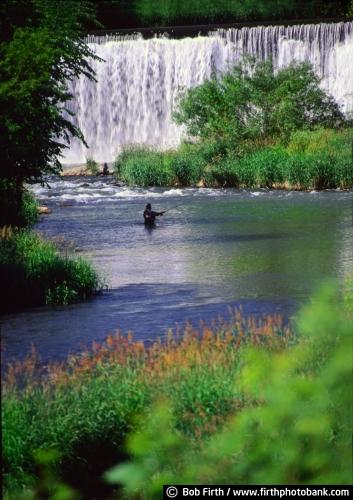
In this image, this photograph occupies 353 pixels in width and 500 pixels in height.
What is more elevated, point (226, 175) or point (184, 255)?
point (226, 175)

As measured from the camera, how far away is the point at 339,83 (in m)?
58.6

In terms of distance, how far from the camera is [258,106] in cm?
5028

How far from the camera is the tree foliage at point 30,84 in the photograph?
85.0 feet

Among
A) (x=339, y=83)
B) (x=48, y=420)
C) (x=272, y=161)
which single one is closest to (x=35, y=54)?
(x=48, y=420)

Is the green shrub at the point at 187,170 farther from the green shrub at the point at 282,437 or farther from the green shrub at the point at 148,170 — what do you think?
the green shrub at the point at 282,437

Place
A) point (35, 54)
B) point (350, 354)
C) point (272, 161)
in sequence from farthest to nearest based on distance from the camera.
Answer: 1. point (272, 161)
2. point (35, 54)
3. point (350, 354)

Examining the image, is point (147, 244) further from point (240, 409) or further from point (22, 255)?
point (240, 409)

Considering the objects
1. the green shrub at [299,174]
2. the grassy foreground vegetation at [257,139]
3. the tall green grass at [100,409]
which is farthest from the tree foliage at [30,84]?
the grassy foreground vegetation at [257,139]

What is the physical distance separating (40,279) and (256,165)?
22.8 metres

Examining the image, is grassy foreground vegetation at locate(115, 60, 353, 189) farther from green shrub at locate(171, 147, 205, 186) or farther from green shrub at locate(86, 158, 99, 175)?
green shrub at locate(86, 158, 99, 175)

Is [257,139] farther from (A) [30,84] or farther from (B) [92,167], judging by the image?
(A) [30,84]

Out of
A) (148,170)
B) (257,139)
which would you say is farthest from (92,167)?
(257,139)

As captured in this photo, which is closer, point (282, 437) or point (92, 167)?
point (282, 437)

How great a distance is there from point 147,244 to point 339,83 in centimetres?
3089
